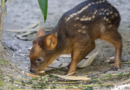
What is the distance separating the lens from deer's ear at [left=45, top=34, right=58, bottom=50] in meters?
3.99

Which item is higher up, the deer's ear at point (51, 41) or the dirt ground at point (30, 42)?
the deer's ear at point (51, 41)

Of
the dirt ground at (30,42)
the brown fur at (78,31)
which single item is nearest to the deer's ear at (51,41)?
the brown fur at (78,31)

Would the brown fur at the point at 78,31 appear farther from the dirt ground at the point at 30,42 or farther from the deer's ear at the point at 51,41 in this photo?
the dirt ground at the point at 30,42

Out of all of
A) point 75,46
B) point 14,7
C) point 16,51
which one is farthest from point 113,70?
point 14,7

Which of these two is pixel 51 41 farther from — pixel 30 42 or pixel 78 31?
pixel 30 42

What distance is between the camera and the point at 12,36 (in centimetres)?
619

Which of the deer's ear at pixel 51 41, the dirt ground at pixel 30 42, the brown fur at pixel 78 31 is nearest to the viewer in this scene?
the deer's ear at pixel 51 41

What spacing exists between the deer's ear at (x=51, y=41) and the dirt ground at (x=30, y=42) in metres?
0.65

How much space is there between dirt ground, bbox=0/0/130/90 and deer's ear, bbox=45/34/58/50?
648mm

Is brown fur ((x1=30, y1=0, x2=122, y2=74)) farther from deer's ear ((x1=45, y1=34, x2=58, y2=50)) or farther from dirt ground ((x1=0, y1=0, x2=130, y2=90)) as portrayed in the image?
dirt ground ((x1=0, y1=0, x2=130, y2=90))

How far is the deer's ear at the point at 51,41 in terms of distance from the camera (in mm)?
3987

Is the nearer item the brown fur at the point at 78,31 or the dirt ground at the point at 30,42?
the brown fur at the point at 78,31

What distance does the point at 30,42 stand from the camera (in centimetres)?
593

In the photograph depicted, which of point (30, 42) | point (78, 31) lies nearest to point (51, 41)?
point (78, 31)
